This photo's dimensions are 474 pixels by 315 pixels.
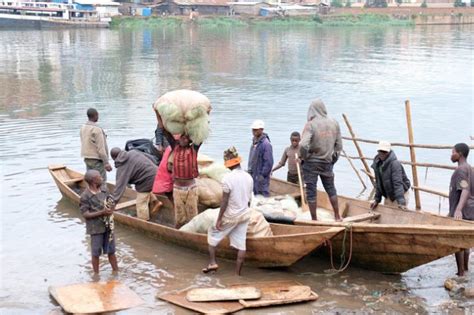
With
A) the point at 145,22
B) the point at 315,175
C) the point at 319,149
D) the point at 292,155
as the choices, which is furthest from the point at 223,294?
the point at 145,22

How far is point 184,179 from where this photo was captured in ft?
29.1

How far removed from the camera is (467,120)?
19.4 metres

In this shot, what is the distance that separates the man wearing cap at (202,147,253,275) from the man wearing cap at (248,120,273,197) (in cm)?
178

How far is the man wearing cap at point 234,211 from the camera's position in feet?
25.1

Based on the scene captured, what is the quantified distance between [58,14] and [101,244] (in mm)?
62022

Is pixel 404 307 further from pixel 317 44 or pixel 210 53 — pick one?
pixel 317 44

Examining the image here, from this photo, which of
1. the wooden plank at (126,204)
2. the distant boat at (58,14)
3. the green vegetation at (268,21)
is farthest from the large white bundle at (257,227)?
the green vegetation at (268,21)

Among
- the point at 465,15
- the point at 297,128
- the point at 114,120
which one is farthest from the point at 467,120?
the point at 465,15

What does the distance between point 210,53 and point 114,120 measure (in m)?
20.9

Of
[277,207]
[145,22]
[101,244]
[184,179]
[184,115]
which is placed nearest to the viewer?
[101,244]

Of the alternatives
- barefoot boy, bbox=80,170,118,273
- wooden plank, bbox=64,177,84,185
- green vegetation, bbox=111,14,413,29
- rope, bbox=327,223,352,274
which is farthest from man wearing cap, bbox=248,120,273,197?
green vegetation, bbox=111,14,413,29

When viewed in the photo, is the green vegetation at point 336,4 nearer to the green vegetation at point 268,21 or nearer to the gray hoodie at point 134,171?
the green vegetation at point 268,21

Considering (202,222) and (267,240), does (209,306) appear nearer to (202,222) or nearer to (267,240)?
(267,240)

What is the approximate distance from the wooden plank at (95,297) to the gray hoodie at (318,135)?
2737 mm
